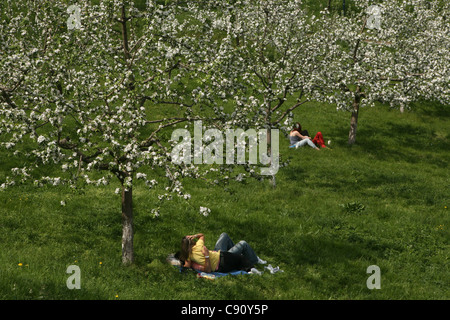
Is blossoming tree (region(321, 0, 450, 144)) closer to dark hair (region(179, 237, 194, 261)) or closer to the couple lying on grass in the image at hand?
the couple lying on grass

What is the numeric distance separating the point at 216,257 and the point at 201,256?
20.3 inches

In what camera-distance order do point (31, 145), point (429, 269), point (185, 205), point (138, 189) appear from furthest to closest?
1. point (31, 145)
2. point (138, 189)
3. point (185, 205)
4. point (429, 269)

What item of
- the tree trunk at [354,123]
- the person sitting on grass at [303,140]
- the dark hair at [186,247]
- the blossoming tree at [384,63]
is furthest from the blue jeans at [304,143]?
Result: the dark hair at [186,247]

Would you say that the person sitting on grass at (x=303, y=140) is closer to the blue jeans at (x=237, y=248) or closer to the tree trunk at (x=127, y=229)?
the blue jeans at (x=237, y=248)

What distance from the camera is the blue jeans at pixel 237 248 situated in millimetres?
12961

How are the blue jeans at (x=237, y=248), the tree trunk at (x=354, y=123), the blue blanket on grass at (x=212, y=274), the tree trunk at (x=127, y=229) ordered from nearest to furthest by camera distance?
the blue blanket on grass at (x=212, y=274) < the tree trunk at (x=127, y=229) < the blue jeans at (x=237, y=248) < the tree trunk at (x=354, y=123)

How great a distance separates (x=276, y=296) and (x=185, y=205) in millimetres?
6091

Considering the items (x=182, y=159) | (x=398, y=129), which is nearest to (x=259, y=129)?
(x=182, y=159)

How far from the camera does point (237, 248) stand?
12.9 metres

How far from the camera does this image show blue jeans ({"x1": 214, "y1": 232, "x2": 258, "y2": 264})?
13.0m

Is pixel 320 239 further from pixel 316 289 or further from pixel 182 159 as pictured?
pixel 182 159

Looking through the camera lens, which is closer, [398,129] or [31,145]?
[31,145]

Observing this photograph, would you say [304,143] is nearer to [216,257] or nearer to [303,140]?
[303,140]

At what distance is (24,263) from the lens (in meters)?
11.4
